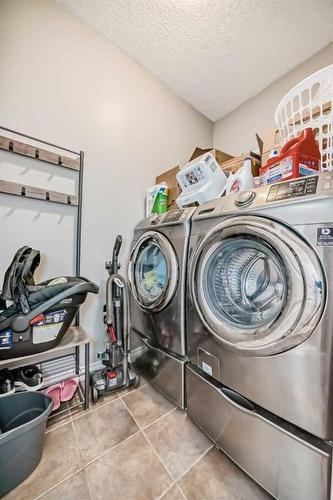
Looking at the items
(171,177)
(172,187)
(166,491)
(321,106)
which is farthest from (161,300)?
(321,106)

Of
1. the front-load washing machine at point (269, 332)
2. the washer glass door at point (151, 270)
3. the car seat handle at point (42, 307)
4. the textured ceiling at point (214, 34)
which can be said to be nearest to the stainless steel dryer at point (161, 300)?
the washer glass door at point (151, 270)

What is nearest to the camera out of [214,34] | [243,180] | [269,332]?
[269,332]

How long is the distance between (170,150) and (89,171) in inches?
37.1

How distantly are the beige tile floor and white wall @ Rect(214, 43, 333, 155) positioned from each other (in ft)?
8.10

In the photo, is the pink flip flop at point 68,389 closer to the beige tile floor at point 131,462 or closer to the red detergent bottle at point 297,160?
the beige tile floor at point 131,462

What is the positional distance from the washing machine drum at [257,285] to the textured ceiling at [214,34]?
5.35ft

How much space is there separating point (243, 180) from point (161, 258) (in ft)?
2.37

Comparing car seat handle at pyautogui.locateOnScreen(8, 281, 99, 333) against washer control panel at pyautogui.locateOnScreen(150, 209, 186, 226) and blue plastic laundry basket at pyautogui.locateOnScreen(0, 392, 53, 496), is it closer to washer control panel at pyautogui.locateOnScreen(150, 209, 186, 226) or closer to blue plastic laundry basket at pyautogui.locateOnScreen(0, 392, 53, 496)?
blue plastic laundry basket at pyautogui.locateOnScreen(0, 392, 53, 496)

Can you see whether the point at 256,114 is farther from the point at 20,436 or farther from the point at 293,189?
the point at 20,436

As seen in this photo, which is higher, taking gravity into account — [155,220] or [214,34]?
[214,34]

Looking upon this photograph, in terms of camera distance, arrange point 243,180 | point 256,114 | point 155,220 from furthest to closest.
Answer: point 256,114 < point 155,220 < point 243,180

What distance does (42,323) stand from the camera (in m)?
0.95

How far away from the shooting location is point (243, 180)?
116cm

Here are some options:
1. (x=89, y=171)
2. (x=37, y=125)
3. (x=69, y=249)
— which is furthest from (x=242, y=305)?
(x=37, y=125)
